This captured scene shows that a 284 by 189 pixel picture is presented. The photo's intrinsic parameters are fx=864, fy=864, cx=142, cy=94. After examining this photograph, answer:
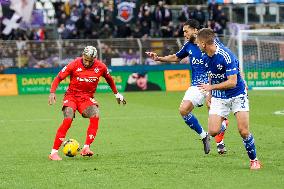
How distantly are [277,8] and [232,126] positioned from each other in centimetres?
2311

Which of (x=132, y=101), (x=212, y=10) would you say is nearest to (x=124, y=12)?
(x=212, y=10)

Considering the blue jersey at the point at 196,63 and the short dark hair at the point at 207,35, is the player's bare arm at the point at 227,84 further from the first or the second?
the blue jersey at the point at 196,63

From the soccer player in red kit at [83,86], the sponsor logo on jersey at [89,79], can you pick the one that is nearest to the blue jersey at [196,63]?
the soccer player in red kit at [83,86]

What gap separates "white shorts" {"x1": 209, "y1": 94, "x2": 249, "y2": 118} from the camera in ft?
42.1

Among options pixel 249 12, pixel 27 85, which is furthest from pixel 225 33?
pixel 27 85

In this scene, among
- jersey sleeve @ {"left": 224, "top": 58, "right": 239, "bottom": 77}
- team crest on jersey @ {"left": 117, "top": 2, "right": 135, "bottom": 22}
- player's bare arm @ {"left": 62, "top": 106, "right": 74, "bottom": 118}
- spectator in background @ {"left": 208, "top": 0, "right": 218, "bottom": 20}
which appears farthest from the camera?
spectator in background @ {"left": 208, "top": 0, "right": 218, "bottom": 20}

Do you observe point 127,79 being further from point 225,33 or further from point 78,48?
point 225,33

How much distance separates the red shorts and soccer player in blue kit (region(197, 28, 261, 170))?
276cm

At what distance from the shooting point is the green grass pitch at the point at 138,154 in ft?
38.0

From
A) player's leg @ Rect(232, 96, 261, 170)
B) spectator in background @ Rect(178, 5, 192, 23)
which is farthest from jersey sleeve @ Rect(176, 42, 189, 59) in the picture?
spectator in background @ Rect(178, 5, 192, 23)

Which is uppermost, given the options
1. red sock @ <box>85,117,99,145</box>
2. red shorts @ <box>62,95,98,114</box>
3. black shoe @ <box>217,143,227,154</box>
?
red shorts @ <box>62,95,98,114</box>

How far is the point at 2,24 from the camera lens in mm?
37156

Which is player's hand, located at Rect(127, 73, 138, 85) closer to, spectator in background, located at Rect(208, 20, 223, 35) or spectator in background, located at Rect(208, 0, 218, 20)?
spectator in background, located at Rect(208, 20, 223, 35)

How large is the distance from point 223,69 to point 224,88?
0.38 m
